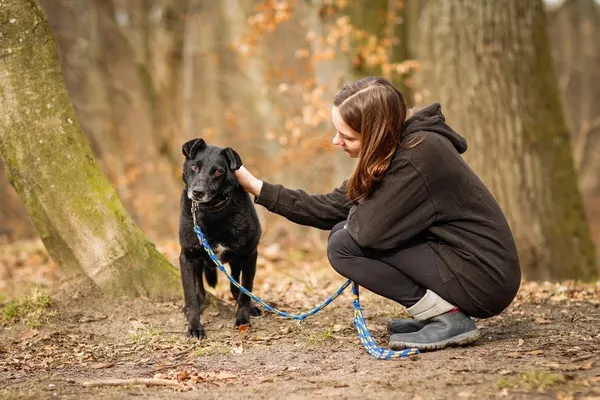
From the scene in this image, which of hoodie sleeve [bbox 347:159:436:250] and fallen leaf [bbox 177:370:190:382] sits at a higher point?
hoodie sleeve [bbox 347:159:436:250]

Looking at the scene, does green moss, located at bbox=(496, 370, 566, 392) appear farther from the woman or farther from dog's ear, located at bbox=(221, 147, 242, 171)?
dog's ear, located at bbox=(221, 147, 242, 171)

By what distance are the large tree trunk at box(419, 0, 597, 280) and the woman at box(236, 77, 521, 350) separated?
3.59 meters

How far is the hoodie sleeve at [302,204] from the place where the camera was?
4344 millimetres

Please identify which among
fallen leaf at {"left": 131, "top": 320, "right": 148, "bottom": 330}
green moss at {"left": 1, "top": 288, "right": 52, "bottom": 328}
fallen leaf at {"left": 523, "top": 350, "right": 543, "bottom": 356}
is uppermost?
green moss at {"left": 1, "top": 288, "right": 52, "bottom": 328}

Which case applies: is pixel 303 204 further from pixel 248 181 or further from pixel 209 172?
pixel 209 172

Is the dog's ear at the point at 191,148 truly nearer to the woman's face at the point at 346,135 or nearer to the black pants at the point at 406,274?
the woman's face at the point at 346,135

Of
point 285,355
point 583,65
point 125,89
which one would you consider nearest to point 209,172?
point 285,355

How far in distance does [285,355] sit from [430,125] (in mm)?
1630

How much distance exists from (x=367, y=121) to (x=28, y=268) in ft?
21.4

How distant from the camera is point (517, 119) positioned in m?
7.09

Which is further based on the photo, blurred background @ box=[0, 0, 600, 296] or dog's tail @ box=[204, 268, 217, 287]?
blurred background @ box=[0, 0, 600, 296]

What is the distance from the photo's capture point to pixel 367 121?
3.62 metres

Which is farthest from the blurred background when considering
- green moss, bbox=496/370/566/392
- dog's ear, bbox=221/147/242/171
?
green moss, bbox=496/370/566/392

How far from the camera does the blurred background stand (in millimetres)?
7137
